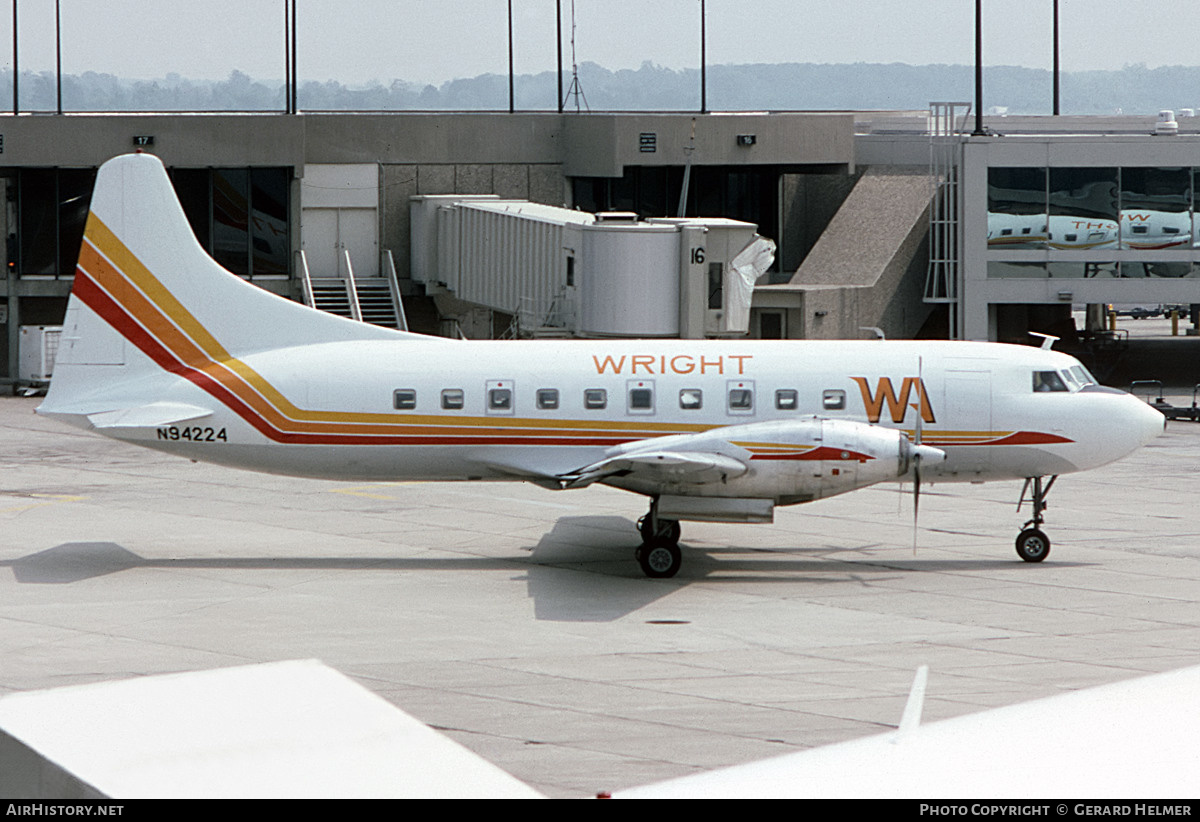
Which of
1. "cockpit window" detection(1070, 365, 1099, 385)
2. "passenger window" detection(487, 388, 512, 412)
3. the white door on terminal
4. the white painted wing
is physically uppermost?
the white door on terminal

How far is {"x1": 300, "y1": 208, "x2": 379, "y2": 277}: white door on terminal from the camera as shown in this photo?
5119 centimetres

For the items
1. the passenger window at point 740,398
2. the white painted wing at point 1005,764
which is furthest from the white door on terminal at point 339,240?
the white painted wing at point 1005,764

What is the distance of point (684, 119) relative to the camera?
177 ft

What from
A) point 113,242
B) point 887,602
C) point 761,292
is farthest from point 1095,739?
point 761,292

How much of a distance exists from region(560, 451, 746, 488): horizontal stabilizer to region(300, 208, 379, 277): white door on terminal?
30.3 meters

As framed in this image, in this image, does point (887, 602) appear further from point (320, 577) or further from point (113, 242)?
point (113, 242)

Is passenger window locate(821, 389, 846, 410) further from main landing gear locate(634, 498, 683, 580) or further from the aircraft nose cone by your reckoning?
the aircraft nose cone

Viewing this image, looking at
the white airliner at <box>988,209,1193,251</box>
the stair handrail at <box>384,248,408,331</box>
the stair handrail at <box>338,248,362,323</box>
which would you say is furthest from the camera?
the stair handrail at <box>384,248,408,331</box>

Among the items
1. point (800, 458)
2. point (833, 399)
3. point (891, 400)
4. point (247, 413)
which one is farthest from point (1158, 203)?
point (247, 413)

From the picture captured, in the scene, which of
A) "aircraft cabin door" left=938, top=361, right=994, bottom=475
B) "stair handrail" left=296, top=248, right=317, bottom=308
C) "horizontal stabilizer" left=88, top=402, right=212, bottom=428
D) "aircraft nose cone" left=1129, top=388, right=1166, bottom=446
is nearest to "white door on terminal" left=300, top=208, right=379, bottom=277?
"stair handrail" left=296, top=248, right=317, bottom=308

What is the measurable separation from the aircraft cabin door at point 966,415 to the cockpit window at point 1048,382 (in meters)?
0.84

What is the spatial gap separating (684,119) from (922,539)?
1170 inches

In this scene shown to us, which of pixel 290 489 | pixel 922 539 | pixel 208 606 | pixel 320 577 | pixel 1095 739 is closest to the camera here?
pixel 1095 739

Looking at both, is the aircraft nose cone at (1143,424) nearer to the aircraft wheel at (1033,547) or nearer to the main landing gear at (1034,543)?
the main landing gear at (1034,543)
